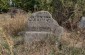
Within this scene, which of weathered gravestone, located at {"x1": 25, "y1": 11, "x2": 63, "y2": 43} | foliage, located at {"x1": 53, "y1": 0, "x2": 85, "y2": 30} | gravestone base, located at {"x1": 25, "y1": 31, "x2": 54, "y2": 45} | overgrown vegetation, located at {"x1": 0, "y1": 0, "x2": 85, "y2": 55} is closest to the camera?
overgrown vegetation, located at {"x1": 0, "y1": 0, "x2": 85, "y2": 55}

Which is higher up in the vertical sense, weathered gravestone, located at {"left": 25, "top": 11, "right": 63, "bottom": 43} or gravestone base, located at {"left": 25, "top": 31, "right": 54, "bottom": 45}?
weathered gravestone, located at {"left": 25, "top": 11, "right": 63, "bottom": 43}

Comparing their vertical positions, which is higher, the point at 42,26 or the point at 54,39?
the point at 42,26

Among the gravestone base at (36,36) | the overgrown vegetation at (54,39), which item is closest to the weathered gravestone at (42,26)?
the gravestone base at (36,36)

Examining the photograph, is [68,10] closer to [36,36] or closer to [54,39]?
[36,36]

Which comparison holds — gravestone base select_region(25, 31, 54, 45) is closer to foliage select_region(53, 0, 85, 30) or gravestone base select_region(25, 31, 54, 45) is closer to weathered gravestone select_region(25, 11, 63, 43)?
weathered gravestone select_region(25, 11, 63, 43)

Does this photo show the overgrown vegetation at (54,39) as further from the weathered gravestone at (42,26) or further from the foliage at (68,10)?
the weathered gravestone at (42,26)

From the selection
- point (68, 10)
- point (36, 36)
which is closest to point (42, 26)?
point (36, 36)

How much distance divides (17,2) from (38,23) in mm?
10225

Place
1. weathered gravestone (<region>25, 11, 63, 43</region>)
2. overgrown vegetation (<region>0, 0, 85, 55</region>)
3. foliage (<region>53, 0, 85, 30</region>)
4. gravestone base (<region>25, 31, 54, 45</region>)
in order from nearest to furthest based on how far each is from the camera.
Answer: overgrown vegetation (<region>0, 0, 85, 55</region>) < gravestone base (<region>25, 31, 54, 45</region>) < weathered gravestone (<region>25, 11, 63, 43</region>) < foliage (<region>53, 0, 85, 30</region>)

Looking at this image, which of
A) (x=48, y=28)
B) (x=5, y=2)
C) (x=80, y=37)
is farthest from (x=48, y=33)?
(x=5, y=2)

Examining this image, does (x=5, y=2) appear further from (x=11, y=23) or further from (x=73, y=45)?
(x=73, y=45)

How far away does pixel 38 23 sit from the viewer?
7.74 m

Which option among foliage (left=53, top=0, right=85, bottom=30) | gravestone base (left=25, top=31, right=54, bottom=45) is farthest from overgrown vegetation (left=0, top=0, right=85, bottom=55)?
gravestone base (left=25, top=31, right=54, bottom=45)

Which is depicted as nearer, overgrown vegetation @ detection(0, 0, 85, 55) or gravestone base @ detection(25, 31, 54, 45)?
overgrown vegetation @ detection(0, 0, 85, 55)
